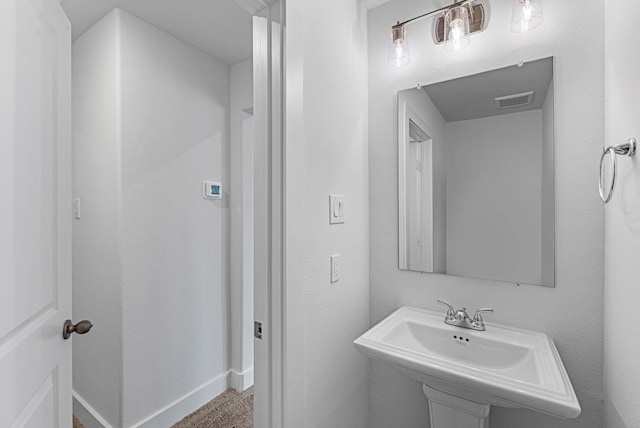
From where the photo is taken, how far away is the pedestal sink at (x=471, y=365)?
0.87 m

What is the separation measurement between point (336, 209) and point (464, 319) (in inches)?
27.7

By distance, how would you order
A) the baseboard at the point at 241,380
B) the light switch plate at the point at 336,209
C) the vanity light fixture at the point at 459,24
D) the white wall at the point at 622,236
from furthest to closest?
the baseboard at the point at 241,380, the light switch plate at the point at 336,209, the vanity light fixture at the point at 459,24, the white wall at the point at 622,236

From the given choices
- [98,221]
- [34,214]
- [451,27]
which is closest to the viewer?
[34,214]

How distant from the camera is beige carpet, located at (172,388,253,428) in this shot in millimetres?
1957

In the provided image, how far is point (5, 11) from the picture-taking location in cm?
62

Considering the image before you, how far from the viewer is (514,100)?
1290mm

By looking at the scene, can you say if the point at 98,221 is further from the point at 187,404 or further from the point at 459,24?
the point at 459,24

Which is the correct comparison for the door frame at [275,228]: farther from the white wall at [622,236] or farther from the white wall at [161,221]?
the white wall at [161,221]

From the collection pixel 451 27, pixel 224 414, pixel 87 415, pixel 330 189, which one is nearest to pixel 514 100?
pixel 451 27

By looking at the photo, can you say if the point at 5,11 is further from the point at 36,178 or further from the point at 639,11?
the point at 639,11

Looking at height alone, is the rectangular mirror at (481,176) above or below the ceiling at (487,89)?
below

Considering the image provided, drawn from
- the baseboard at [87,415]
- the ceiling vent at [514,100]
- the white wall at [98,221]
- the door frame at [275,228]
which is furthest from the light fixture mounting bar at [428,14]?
the baseboard at [87,415]

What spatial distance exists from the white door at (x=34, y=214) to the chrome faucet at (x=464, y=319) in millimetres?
1341

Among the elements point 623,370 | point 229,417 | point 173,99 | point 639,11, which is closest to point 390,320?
point 623,370
